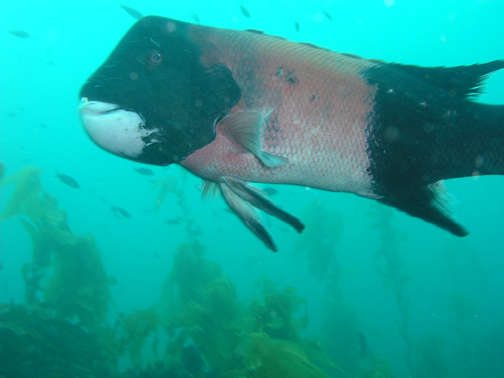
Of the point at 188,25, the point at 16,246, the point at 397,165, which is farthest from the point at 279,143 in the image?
the point at 16,246

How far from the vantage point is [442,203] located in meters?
1.21

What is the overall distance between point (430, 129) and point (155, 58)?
3.73 ft

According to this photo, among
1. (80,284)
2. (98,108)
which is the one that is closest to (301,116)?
(98,108)

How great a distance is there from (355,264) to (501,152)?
270 feet

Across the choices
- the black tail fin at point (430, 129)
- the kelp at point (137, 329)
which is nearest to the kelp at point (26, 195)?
the kelp at point (137, 329)

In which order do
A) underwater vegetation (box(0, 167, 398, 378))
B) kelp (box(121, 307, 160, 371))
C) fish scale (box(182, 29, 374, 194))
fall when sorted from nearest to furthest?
fish scale (box(182, 29, 374, 194)) → underwater vegetation (box(0, 167, 398, 378)) → kelp (box(121, 307, 160, 371))

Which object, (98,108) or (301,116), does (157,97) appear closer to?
(98,108)

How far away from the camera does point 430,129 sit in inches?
43.0

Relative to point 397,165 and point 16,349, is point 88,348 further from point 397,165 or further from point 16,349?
point 397,165

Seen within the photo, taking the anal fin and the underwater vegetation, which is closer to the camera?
the anal fin

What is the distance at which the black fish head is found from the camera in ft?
3.32

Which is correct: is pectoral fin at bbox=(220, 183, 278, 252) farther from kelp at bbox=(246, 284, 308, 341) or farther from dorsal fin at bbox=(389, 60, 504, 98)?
kelp at bbox=(246, 284, 308, 341)

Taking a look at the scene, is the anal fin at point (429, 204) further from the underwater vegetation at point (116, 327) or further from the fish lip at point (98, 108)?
the underwater vegetation at point (116, 327)

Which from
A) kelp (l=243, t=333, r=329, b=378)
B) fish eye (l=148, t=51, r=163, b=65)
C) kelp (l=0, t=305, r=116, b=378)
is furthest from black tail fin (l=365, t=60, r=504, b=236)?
kelp (l=0, t=305, r=116, b=378)
